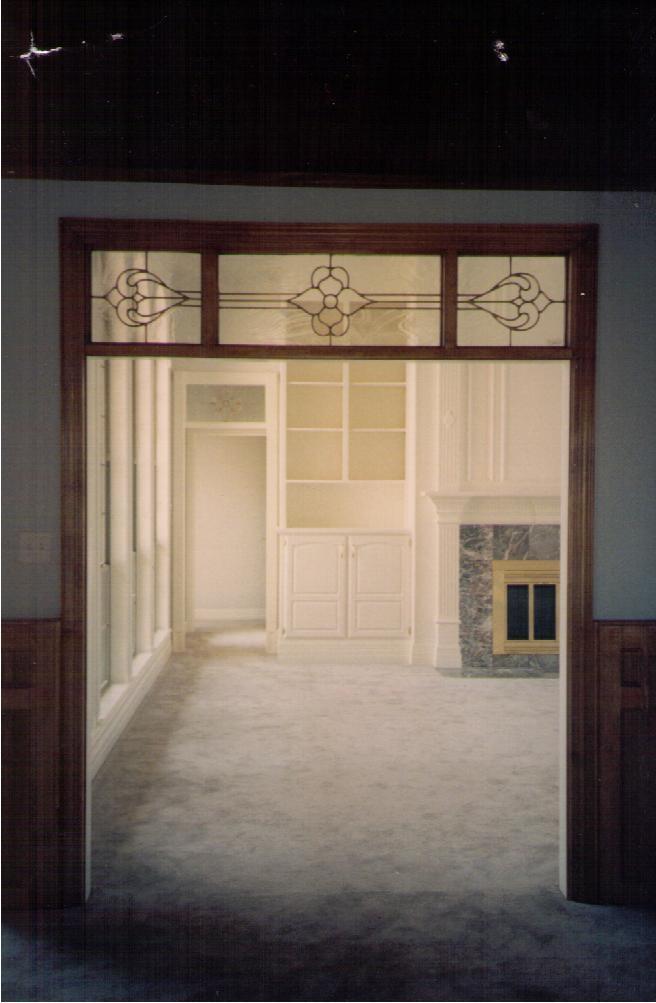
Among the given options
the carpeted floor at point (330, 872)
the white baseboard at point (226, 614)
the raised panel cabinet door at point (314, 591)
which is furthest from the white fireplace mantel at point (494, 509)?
the white baseboard at point (226, 614)

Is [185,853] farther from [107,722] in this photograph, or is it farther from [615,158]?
[615,158]

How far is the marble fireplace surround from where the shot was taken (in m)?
7.66

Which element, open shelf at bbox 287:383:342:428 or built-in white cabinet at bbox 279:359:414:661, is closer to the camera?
built-in white cabinet at bbox 279:359:414:661

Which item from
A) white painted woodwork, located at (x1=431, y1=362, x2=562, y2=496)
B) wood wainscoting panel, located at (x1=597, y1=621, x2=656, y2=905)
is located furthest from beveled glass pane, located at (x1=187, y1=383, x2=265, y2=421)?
wood wainscoting panel, located at (x1=597, y1=621, x2=656, y2=905)

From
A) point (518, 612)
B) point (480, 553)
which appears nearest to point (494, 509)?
point (480, 553)

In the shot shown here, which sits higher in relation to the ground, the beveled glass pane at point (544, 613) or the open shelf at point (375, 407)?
the open shelf at point (375, 407)

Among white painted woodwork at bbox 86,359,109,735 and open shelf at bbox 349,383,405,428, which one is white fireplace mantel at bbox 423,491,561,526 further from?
white painted woodwork at bbox 86,359,109,735

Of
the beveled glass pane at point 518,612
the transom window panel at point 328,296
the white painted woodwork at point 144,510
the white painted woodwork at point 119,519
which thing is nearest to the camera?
the transom window panel at point 328,296

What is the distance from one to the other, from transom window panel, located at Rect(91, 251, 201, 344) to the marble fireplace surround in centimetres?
439

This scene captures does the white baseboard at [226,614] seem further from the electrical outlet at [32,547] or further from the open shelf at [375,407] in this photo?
the electrical outlet at [32,547]

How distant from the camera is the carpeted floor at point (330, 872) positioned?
9.67 feet

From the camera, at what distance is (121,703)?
5.72m

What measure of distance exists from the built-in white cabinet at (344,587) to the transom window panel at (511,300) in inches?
177

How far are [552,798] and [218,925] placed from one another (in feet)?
6.82
